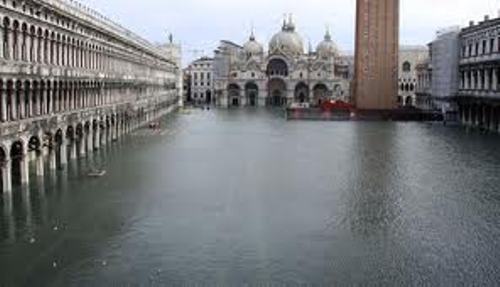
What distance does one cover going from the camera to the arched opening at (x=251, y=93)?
155 m

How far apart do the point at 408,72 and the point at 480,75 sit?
2922 inches

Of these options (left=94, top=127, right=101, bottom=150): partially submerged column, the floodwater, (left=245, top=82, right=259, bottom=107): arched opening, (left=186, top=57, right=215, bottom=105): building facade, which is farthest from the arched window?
(left=94, top=127, right=101, bottom=150): partially submerged column

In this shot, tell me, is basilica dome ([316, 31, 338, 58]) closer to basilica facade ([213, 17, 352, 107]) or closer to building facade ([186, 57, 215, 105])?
basilica facade ([213, 17, 352, 107])

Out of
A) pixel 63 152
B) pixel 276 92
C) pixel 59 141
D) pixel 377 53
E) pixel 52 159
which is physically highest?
pixel 377 53

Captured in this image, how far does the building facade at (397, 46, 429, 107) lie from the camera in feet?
481

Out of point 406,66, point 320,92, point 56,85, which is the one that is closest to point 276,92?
point 320,92

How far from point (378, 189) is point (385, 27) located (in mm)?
63850

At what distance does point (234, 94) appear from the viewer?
516ft

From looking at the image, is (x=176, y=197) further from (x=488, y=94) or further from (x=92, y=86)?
(x=488, y=94)

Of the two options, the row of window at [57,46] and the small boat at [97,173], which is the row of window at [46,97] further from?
the small boat at [97,173]

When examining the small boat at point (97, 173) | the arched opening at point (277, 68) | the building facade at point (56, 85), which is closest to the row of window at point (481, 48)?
the building facade at point (56, 85)

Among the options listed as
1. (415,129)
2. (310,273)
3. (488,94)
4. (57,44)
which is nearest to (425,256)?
(310,273)

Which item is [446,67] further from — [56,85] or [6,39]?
[6,39]

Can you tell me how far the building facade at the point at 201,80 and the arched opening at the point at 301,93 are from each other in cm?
3028
